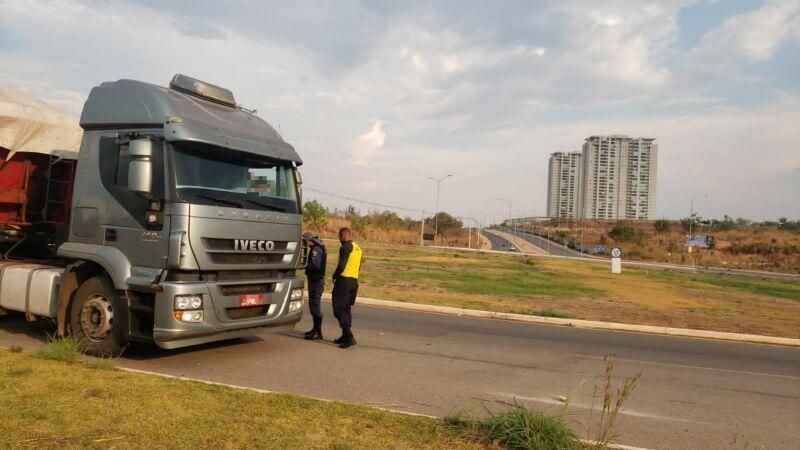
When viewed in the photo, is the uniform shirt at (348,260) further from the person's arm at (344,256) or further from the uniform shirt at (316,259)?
the uniform shirt at (316,259)

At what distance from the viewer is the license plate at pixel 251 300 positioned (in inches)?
288

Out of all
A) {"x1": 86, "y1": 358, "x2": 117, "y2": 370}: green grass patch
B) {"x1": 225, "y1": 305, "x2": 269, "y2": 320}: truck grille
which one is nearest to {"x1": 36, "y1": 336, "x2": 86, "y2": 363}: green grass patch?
{"x1": 86, "y1": 358, "x2": 117, "y2": 370}: green grass patch

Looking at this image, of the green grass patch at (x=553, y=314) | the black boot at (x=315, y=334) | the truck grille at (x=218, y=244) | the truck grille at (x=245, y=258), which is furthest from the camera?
the green grass patch at (x=553, y=314)

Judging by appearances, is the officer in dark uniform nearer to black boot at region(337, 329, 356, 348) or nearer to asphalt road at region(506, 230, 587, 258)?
black boot at region(337, 329, 356, 348)

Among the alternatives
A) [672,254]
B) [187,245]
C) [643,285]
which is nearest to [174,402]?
[187,245]

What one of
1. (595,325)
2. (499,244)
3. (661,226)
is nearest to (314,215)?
(499,244)

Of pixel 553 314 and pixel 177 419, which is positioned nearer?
pixel 177 419

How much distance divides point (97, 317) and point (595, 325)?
31.9 ft

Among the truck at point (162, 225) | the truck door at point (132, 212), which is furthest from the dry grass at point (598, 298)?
the truck door at point (132, 212)

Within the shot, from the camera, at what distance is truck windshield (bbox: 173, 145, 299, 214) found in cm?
696

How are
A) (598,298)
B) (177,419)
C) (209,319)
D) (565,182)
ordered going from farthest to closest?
(565,182) < (598,298) < (209,319) < (177,419)

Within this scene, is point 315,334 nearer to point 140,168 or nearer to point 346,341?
point 346,341

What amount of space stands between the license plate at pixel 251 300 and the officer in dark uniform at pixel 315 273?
1343 mm

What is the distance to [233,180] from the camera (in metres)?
7.45
